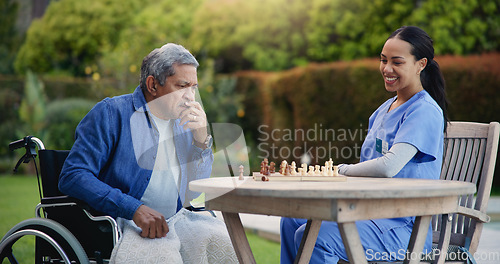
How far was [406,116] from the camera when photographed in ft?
9.23

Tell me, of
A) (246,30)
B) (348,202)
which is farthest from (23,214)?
(246,30)

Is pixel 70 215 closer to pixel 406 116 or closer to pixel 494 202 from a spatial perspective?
pixel 406 116

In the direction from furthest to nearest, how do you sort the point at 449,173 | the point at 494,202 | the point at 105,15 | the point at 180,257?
the point at 105,15
the point at 494,202
the point at 449,173
the point at 180,257

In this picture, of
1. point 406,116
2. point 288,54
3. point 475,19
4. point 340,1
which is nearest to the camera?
point 406,116

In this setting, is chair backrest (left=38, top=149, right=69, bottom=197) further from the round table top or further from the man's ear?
the round table top

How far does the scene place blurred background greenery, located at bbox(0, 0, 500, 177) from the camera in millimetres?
10492

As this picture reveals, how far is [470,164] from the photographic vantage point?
3.13 metres

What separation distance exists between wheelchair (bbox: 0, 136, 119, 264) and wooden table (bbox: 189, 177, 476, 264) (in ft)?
1.85

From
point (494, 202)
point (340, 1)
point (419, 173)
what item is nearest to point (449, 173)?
point (419, 173)

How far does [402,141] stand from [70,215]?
5.34 feet

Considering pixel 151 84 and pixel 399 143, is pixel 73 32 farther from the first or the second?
pixel 399 143

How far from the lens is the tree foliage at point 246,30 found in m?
14.1

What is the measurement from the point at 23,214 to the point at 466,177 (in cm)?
590

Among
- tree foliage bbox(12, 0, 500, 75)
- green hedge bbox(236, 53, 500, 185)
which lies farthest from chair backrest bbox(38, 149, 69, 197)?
tree foliage bbox(12, 0, 500, 75)
